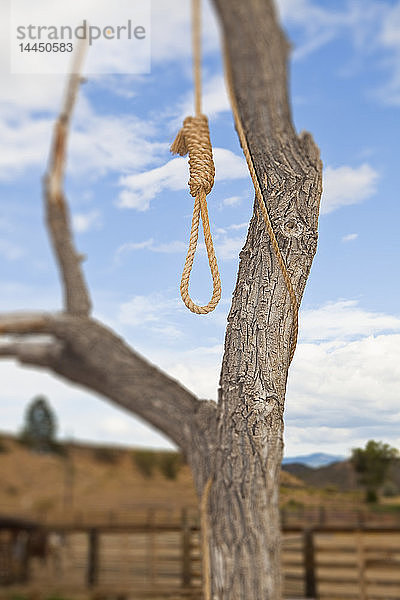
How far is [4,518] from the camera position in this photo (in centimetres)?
596

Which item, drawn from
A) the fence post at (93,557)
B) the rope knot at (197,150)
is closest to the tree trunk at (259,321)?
the rope knot at (197,150)

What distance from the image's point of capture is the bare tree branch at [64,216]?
742 mm

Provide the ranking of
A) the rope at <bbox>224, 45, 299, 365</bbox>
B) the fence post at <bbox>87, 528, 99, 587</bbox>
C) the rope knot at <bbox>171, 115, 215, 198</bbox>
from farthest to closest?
the fence post at <bbox>87, 528, 99, 587</bbox>
the rope knot at <bbox>171, 115, 215, 198</bbox>
the rope at <bbox>224, 45, 299, 365</bbox>

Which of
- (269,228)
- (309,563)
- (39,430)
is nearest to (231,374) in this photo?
(269,228)

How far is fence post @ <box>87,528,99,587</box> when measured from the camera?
178 inches

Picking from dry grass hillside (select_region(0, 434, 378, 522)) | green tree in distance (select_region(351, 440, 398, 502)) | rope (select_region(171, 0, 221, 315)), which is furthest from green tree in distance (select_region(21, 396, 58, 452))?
rope (select_region(171, 0, 221, 315))

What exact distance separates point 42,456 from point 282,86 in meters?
10.5

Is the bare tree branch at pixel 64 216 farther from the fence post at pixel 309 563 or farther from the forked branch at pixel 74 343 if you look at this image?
the fence post at pixel 309 563

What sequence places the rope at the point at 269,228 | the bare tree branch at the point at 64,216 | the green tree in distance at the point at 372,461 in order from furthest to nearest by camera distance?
1. the green tree in distance at the point at 372,461
2. the rope at the point at 269,228
3. the bare tree branch at the point at 64,216

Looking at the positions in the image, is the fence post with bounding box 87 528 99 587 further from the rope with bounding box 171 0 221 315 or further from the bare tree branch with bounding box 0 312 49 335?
the bare tree branch with bounding box 0 312 49 335

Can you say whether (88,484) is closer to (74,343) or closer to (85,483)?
(85,483)

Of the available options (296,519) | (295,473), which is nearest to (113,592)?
(296,519)

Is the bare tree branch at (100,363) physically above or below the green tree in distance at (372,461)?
above

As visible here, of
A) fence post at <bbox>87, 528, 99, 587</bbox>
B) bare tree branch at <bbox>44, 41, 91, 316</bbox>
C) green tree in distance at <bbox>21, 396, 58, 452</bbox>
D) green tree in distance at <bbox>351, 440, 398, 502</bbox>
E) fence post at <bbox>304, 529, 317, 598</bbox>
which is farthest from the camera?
green tree in distance at <bbox>21, 396, 58, 452</bbox>
